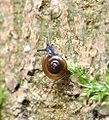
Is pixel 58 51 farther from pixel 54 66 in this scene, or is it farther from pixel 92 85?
pixel 92 85

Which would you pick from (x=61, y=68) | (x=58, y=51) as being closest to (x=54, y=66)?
(x=61, y=68)

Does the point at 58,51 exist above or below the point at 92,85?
above

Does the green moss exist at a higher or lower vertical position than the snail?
lower

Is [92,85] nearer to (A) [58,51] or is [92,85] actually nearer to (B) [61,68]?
(B) [61,68]

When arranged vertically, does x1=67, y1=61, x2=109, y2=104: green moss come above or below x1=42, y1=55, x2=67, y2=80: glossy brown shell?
below

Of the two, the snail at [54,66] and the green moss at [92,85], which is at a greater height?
the snail at [54,66]

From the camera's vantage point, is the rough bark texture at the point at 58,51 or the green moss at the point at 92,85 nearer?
the green moss at the point at 92,85

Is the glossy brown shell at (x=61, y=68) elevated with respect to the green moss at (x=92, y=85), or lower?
elevated

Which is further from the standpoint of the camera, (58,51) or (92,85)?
(58,51)

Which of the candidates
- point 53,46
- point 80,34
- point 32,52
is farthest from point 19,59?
point 80,34

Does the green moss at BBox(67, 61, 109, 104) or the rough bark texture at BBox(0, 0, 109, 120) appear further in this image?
the rough bark texture at BBox(0, 0, 109, 120)
